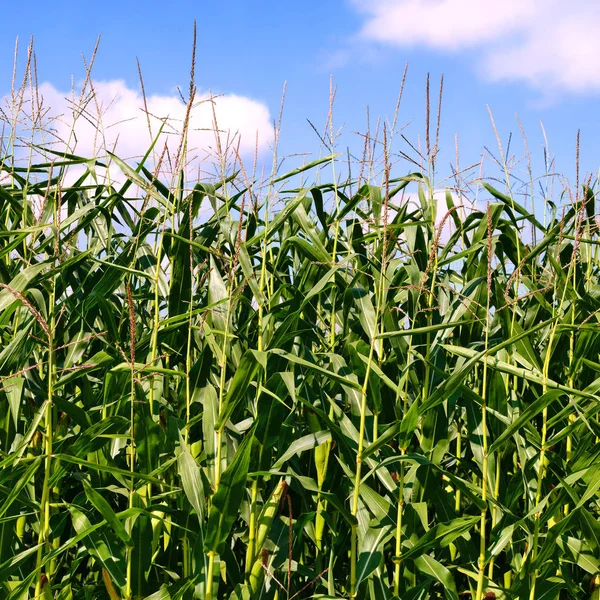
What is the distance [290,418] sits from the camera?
2525 millimetres

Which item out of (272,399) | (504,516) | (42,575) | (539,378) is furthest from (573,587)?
(42,575)

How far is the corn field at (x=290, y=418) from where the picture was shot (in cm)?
224

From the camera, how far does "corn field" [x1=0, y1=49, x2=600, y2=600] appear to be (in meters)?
2.24

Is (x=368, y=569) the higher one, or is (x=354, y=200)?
(x=354, y=200)

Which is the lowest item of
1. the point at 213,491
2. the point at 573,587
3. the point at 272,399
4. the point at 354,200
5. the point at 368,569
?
the point at 573,587

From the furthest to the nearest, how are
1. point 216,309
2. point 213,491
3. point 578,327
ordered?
point 216,309
point 578,327
point 213,491

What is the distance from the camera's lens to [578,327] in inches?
96.8

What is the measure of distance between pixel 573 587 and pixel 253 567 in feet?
3.94

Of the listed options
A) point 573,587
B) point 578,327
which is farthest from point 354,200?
point 573,587

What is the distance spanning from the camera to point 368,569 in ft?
7.56

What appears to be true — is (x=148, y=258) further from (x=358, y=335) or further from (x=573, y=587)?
(x=573, y=587)

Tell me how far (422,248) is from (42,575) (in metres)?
1.91

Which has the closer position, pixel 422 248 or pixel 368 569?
pixel 368 569

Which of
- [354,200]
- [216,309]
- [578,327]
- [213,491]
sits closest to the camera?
[213,491]
